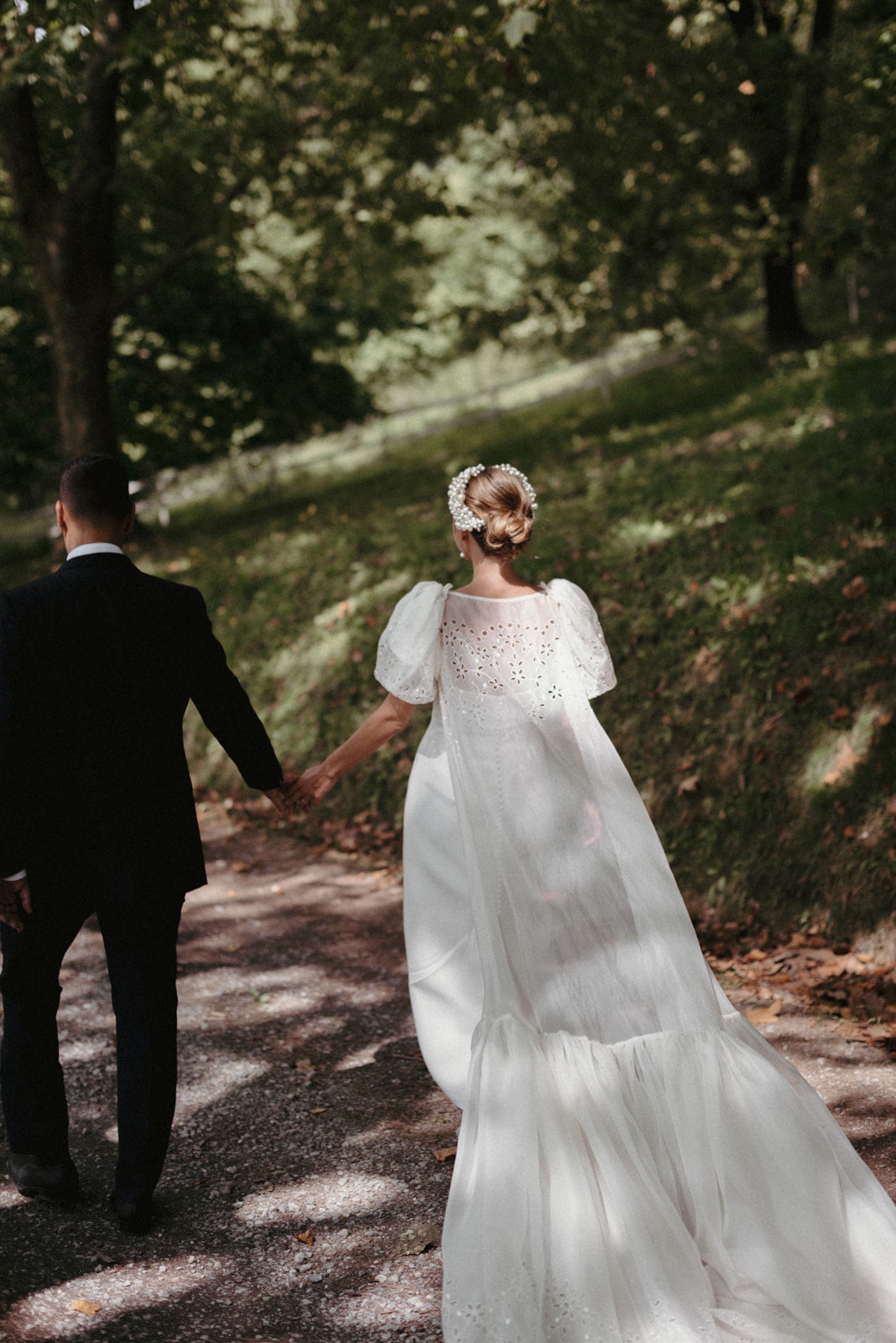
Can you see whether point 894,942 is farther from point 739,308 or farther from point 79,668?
point 739,308

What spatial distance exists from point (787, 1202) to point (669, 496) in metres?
8.34

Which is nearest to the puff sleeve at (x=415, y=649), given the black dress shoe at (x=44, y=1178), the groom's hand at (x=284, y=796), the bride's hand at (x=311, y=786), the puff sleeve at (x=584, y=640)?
the puff sleeve at (x=584, y=640)

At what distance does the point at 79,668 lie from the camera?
148 inches

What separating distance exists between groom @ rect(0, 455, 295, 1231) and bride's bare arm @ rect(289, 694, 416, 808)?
2.07 ft

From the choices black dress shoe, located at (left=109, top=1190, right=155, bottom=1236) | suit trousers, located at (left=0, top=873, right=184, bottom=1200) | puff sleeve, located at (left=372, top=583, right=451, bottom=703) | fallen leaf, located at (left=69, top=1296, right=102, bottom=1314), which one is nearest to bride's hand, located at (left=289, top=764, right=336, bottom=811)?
puff sleeve, located at (left=372, top=583, right=451, bottom=703)

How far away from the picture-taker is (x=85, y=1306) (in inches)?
133

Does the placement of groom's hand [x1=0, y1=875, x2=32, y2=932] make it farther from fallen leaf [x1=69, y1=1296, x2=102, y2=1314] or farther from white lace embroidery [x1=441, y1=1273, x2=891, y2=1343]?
white lace embroidery [x1=441, y1=1273, x2=891, y2=1343]

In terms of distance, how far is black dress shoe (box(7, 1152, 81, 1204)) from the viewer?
391 centimetres

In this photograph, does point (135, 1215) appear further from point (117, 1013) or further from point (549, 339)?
point (549, 339)

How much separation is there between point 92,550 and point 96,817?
87 centimetres

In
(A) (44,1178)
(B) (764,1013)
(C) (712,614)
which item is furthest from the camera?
(C) (712,614)

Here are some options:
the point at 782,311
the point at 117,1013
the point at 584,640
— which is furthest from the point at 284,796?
the point at 782,311

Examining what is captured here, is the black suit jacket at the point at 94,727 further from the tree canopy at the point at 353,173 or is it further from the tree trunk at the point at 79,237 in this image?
the tree trunk at the point at 79,237

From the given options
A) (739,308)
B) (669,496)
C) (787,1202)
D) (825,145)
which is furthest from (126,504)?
(739,308)
